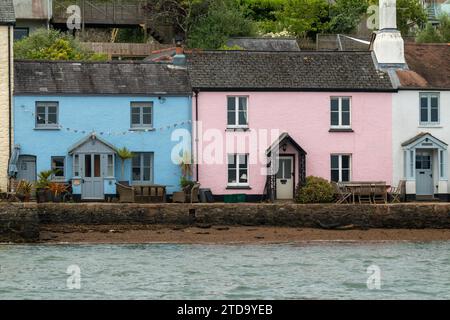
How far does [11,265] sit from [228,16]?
35.3 metres

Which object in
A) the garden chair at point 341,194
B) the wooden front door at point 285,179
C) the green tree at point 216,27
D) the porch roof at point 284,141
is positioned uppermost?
the green tree at point 216,27

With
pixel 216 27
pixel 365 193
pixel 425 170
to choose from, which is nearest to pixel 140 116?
pixel 365 193

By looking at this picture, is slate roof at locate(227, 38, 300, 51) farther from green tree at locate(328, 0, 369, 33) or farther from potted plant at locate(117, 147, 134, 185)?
potted plant at locate(117, 147, 134, 185)

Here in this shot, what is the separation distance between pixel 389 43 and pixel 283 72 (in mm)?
4855

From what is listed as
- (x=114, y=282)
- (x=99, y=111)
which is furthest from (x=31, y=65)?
(x=114, y=282)

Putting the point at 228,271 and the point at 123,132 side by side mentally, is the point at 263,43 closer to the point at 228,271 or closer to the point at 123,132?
the point at 123,132

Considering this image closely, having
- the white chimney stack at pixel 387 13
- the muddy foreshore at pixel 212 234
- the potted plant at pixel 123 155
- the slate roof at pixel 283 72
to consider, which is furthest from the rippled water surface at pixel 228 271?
the white chimney stack at pixel 387 13

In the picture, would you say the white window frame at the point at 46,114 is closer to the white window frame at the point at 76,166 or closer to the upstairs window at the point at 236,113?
the white window frame at the point at 76,166

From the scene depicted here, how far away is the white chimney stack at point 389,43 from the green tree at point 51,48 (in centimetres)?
1545

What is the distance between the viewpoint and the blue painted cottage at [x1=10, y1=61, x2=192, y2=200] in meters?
54.1

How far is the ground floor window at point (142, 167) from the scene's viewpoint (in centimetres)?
5497

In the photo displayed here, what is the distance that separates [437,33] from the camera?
81.6 m

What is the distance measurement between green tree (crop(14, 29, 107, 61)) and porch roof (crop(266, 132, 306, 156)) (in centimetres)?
1370

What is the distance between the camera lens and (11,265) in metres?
43.1
